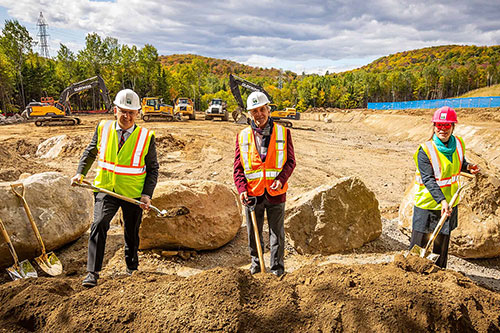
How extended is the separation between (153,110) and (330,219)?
20.8m

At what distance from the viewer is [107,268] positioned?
3.73 meters

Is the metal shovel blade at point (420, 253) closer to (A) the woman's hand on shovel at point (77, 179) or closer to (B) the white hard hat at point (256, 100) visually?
(B) the white hard hat at point (256, 100)

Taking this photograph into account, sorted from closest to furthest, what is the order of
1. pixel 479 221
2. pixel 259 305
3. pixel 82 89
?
1. pixel 259 305
2. pixel 479 221
3. pixel 82 89

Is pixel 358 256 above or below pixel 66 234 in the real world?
below

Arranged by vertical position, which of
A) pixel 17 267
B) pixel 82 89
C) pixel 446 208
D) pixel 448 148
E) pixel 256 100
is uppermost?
pixel 82 89

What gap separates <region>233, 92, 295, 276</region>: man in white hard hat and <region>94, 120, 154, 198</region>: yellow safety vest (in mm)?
989

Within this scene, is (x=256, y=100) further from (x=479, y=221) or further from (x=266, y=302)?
(x=479, y=221)

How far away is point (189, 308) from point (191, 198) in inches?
91.7

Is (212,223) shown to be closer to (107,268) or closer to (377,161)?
(107,268)

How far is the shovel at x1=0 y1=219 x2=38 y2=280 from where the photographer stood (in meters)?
3.08

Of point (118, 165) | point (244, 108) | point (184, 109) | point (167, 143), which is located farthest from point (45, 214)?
point (184, 109)

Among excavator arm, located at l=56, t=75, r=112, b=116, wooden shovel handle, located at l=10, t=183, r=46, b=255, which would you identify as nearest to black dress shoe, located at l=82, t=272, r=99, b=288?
wooden shovel handle, located at l=10, t=183, r=46, b=255

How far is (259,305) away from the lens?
1.91 meters

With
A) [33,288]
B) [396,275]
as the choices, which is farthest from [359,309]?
[33,288]
